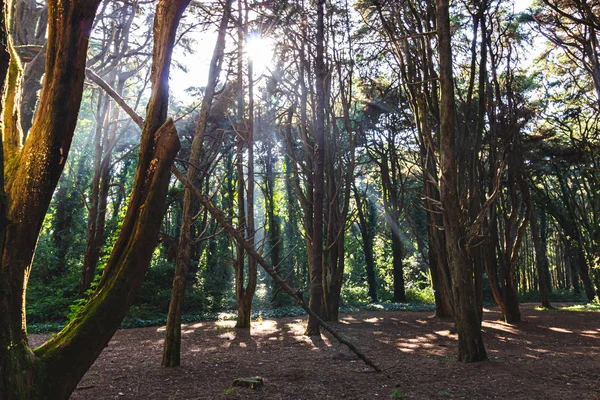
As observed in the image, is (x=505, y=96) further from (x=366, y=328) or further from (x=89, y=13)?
(x=89, y=13)

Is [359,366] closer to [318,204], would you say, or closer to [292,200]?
[318,204]

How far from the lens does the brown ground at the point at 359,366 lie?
15.3ft

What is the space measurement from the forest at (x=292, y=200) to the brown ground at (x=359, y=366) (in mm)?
55

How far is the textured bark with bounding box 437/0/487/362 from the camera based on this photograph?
6086 millimetres

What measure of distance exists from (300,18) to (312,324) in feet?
25.3

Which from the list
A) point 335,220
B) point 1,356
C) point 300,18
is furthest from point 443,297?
point 1,356

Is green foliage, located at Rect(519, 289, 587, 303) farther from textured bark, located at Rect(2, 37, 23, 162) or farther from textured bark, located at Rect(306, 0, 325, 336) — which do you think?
textured bark, located at Rect(2, 37, 23, 162)

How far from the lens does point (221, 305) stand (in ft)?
57.1

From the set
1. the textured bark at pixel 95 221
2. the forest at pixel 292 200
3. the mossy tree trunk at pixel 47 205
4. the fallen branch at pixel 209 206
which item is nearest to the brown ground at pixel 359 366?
the forest at pixel 292 200

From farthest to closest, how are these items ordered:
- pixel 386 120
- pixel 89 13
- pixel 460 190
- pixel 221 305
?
pixel 221 305 → pixel 386 120 → pixel 460 190 → pixel 89 13

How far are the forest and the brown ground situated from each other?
0.18 feet

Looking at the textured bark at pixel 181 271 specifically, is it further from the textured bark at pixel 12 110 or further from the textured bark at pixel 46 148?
the textured bark at pixel 46 148

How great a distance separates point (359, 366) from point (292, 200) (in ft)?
50.5

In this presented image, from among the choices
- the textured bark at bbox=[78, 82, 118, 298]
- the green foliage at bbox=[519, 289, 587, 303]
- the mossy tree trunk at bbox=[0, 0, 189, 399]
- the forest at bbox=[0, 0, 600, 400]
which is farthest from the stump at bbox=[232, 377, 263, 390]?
the green foliage at bbox=[519, 289, 587, 303]
